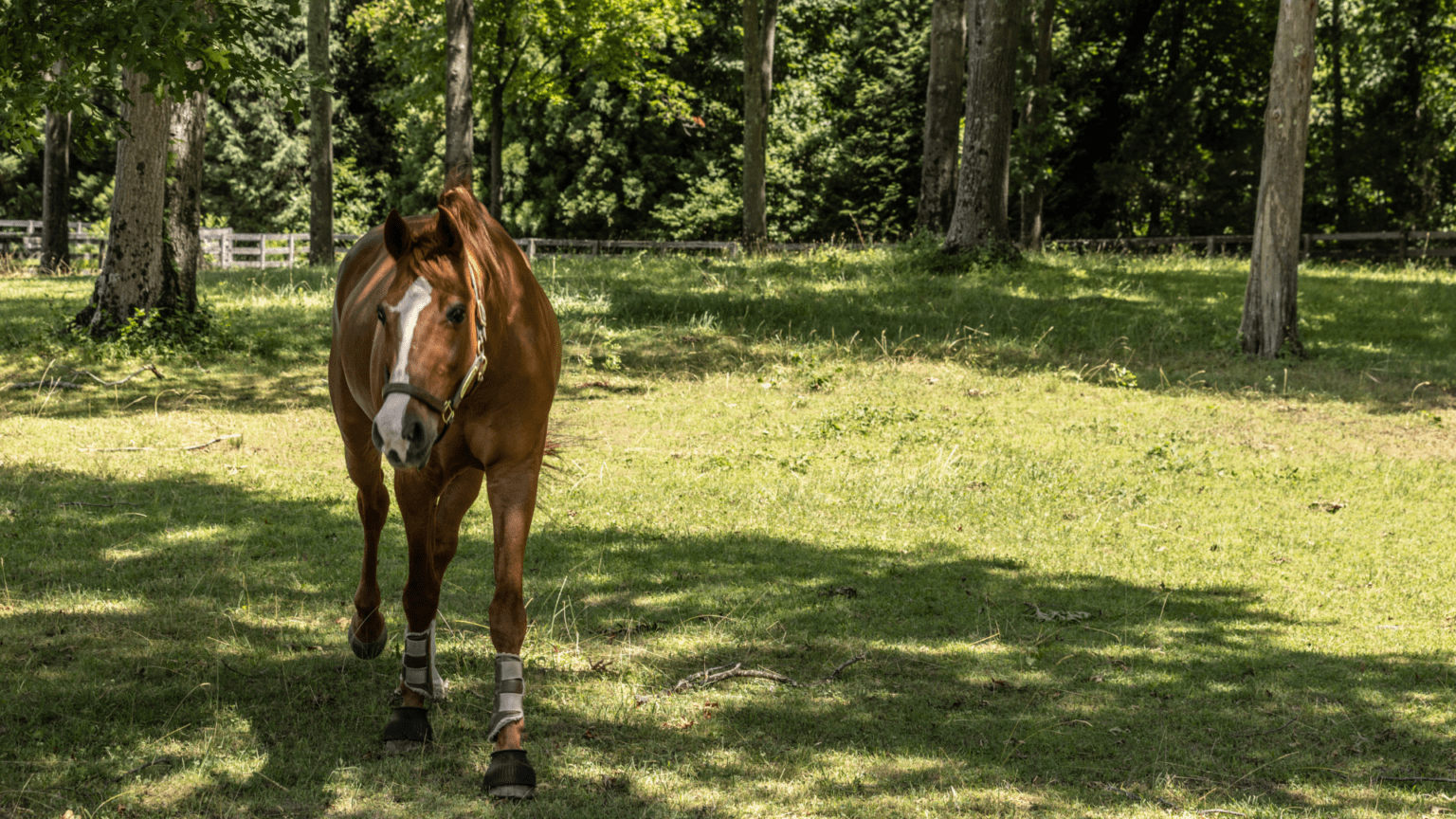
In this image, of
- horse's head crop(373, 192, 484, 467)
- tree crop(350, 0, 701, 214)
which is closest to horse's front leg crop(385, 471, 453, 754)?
horse's head crop(373, 192, 484, 467)

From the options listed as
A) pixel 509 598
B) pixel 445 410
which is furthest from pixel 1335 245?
pixel 445 410

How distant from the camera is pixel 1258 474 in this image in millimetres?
9570

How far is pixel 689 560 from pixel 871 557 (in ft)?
4.34

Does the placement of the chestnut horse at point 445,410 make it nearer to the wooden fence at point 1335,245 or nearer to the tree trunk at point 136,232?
the tree trunk at point 136,232

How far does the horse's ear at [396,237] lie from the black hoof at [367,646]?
2.30 metres

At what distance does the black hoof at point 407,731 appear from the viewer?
4.32 meters

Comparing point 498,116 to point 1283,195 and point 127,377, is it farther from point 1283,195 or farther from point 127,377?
point 1283,195

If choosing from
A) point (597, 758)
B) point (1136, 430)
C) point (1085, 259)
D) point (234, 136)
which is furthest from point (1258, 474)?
point (234, 136)

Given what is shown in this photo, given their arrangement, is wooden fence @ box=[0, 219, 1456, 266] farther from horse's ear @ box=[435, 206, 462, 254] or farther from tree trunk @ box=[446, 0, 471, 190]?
horse's ear @ box=[435, 206, 462, 254]

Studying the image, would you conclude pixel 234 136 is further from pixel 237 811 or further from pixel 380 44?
pixel 237 811

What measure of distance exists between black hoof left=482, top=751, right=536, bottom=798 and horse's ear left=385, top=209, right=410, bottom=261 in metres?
1.98

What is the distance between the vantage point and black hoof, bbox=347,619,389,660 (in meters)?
5.16

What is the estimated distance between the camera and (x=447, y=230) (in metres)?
3.82

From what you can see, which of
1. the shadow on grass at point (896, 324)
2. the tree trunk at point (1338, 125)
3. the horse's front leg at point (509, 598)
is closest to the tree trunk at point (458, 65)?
the shadow on grass at point (896, 324)
